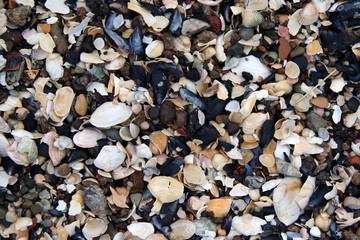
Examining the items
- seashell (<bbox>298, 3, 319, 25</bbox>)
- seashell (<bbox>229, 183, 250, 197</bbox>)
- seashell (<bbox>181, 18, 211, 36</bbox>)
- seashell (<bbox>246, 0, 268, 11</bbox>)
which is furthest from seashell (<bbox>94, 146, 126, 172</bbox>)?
seashell (<bbox>298, 3, 319, 25</bbox>)

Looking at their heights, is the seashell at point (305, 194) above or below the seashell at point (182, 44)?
below

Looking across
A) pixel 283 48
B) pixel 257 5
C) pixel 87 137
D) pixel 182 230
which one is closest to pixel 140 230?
pixel 182 230

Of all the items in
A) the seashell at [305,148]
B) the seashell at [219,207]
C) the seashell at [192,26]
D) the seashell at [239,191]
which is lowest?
the seashell at [219,207]

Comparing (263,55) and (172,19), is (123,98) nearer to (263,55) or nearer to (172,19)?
(172,19)

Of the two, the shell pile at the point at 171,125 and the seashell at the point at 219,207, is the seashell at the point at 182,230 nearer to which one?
the shell pile at the point at 171,125

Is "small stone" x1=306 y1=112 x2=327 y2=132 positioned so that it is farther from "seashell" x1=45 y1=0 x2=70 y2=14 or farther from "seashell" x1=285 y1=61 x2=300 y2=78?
"seashell" x1=45 y1=0 x2=70 y2=14

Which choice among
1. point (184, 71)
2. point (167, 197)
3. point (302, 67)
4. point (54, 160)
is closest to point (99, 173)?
point (54, 160)

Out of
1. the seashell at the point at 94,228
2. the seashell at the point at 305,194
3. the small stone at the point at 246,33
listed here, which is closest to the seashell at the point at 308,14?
the small stone at the point at 246,33
